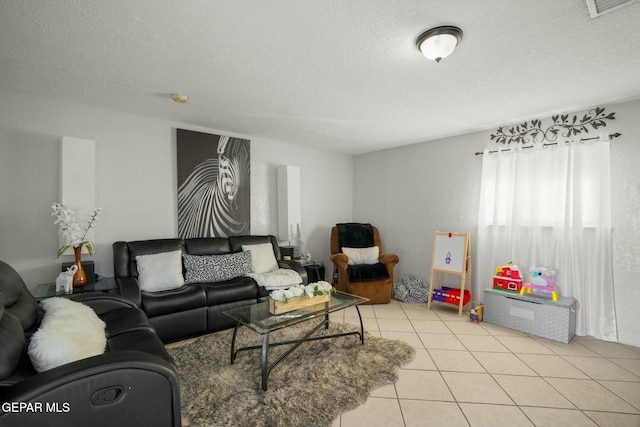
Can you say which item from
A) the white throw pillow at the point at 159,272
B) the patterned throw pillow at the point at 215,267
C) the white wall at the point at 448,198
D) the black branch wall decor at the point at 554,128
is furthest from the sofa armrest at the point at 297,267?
the black branch wall decor at the point at 554,128

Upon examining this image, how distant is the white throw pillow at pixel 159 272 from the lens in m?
2.88

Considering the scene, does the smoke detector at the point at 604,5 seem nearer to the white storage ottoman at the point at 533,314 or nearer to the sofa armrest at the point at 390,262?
the white storage ottoman at the point at 533,314

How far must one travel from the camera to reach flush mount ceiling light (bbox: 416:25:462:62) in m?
Result: 1.78

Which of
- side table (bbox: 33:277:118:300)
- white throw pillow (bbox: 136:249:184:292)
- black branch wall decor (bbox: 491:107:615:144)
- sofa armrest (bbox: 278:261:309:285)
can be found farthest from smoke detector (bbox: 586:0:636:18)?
side table (bbox: 33:277:118:300)

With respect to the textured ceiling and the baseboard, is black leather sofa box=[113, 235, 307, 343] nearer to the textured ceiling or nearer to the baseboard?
the textured ceiling

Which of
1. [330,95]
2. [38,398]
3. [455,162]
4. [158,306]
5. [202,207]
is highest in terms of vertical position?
[330,95]

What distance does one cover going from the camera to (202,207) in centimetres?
379

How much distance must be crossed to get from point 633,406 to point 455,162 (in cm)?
303

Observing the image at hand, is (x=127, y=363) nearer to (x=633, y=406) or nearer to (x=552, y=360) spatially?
(x=633, y=406)

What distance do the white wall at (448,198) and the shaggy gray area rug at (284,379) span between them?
213cm

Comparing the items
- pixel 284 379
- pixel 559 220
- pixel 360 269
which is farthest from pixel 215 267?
pixel 559 220

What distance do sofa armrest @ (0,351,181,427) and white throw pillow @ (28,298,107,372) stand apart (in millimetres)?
147

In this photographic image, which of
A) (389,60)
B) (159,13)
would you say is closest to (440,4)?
(389,60)

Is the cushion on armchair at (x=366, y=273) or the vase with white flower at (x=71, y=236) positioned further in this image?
the cushion on armchair at (x=366, y=273)
